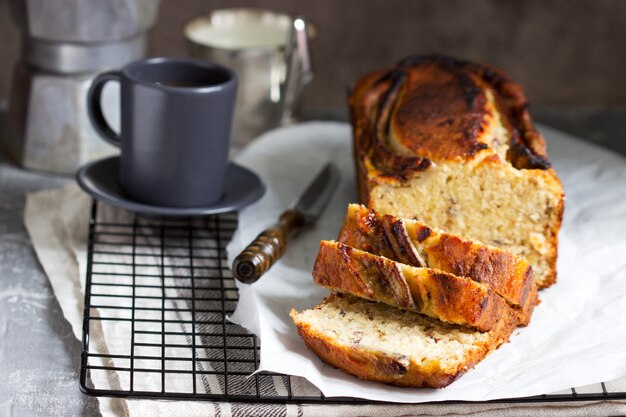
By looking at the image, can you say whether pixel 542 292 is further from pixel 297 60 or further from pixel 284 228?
pixel 297 60

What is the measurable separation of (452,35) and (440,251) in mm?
1690

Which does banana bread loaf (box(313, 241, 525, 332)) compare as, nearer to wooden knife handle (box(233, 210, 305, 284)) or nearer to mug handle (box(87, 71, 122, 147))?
wooden knife handle (box(233, 210, 305, 284))

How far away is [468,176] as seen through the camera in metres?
2.26

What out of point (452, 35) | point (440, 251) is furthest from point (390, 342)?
point (452, 35)

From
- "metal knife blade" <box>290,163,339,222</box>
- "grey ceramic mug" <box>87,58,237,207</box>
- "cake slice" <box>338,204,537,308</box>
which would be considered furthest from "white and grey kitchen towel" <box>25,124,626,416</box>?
"metal knife blade" <box>290,163,339,222</box>

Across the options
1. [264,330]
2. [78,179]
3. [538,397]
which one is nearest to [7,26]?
[78,179]

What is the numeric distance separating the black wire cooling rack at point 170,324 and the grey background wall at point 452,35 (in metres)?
1.12

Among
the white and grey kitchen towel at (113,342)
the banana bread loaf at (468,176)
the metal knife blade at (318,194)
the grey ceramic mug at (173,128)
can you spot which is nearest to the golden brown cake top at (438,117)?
the banana bread loaf at (468,176)

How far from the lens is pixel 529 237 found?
227 cm

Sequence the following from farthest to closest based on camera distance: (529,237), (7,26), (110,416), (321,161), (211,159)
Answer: (7,26) → (321,161) → (211,159) → (529,237) → (110,416)

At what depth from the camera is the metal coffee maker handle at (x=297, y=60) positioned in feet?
9.58

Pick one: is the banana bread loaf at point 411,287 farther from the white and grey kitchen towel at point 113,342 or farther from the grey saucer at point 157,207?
the grey saucer at point 157,207

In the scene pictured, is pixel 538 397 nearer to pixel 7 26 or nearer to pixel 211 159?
pixel 211 159

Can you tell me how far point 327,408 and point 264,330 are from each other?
0.80 ft
